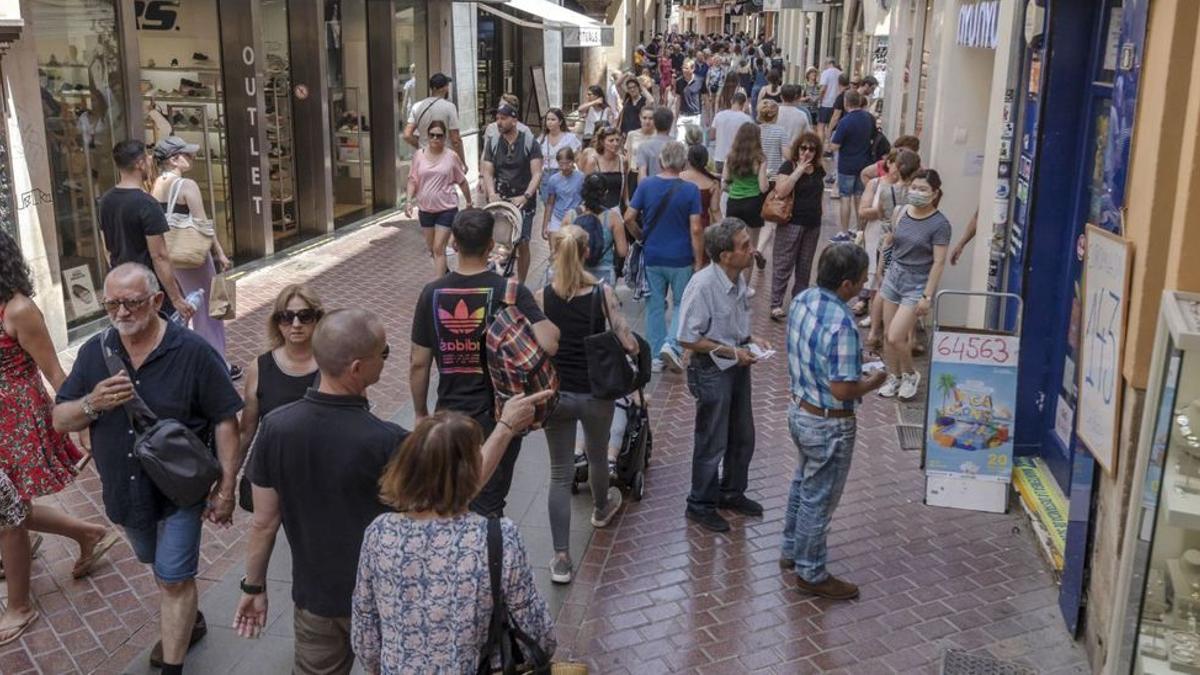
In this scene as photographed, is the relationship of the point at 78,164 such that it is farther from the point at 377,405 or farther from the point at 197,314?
the point at 377,405

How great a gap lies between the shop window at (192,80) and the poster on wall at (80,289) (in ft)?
8.47

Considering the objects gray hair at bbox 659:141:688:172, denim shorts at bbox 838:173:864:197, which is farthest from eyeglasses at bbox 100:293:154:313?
denim shorts at bbox 838:173:864:197

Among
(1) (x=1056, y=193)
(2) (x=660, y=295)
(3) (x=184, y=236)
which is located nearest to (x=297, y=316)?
(3) (x=184, y=236)

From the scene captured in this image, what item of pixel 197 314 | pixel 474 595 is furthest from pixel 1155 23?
pixel 197 314

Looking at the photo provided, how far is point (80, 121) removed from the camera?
417 inches

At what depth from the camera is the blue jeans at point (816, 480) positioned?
5.59 metres

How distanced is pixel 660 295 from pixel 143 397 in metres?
5.26

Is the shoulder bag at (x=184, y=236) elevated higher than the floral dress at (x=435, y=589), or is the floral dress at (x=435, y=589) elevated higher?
the shoulder bag at (x=184, y=236)

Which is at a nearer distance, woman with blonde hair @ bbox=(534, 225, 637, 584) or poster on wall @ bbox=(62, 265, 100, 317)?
woman with blonde hair @ bbox=(534, 225, 637, 584)

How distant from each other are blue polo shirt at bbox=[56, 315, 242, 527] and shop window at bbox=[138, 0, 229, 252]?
28.9 ft

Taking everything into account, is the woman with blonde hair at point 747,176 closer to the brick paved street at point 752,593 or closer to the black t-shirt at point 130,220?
the brick paved street at point 752,593

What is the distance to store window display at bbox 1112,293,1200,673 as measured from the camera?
3574 millimetres

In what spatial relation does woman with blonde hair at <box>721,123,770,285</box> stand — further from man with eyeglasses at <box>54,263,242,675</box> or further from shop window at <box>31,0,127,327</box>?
man with eyeglasses at <box>54,263,242,675</box>

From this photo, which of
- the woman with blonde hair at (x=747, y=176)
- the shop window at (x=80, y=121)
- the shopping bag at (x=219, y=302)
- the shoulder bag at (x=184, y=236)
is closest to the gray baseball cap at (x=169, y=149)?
the shoulder bag at (x=184, y=236)
